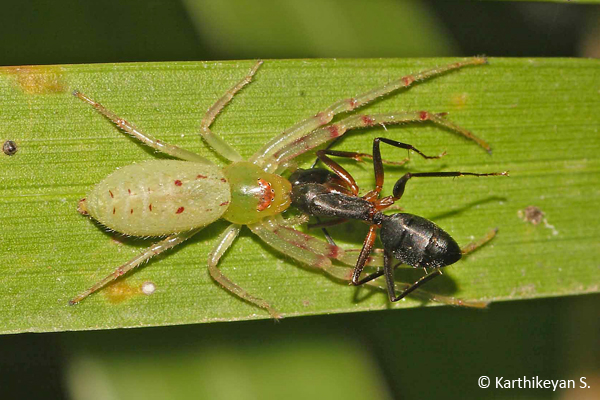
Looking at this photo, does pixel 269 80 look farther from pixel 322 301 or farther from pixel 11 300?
pixel 11 300

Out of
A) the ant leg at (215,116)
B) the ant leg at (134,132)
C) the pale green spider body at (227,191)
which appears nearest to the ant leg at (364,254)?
the pale green spider body at (227,191)

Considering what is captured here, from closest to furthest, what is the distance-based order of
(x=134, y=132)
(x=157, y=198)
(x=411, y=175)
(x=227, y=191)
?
(x=157, y=198)
(x=411, y=175)
(x=134, y=132)
(x=227, y=191)

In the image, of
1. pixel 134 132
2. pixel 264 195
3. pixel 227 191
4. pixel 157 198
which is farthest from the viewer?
pixel 264 195

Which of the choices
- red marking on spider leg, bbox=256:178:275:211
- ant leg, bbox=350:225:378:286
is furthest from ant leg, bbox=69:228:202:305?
ant leg, bbox=350:225:378:286

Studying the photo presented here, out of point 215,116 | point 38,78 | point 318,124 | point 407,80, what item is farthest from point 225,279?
point 407,80

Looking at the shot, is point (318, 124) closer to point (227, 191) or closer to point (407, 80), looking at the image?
point (407, 80)

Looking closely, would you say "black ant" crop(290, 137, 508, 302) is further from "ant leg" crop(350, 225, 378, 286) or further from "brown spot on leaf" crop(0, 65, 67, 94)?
"brown spot on leaf" crop(0, 65, 67, 94)
